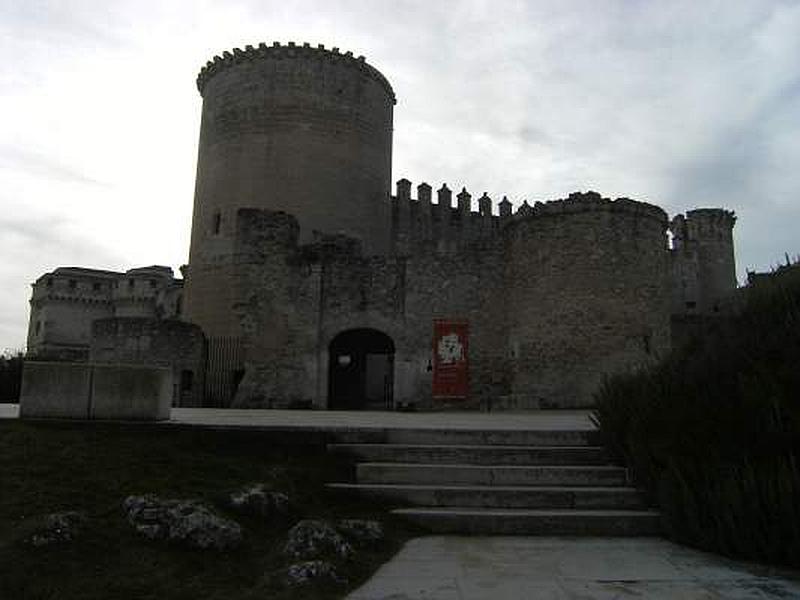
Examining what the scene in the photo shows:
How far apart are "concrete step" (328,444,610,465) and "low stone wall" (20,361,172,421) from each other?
206 centimetres

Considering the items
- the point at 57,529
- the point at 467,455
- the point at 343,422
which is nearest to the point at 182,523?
the point at 57,529

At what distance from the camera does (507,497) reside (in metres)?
6.09

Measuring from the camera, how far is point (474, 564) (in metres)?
4.74

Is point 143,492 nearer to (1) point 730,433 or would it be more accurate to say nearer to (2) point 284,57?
(1) point 730,433

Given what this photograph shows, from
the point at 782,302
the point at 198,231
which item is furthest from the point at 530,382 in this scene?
the point at 198,231

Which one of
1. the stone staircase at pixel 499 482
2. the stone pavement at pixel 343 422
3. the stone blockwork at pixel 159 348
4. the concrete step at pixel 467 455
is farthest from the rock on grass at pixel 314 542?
the stone blockwork at pixel 159 348

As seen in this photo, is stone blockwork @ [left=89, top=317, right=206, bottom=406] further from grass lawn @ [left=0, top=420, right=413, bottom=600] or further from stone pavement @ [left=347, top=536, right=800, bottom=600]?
stone pavement @ [left=347, top=536, right=800, bottom=600]

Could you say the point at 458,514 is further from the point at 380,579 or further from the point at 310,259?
the point at 310,259

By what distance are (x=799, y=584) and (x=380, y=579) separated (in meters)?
2.63

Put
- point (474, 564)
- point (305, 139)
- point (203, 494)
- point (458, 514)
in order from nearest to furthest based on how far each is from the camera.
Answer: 1. point (474, 564)
2. point (203, 494)
3. point (458, 514)
4. point (305, 139)

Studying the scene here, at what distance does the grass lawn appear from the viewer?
13.5 feet

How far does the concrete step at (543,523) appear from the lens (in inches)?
223

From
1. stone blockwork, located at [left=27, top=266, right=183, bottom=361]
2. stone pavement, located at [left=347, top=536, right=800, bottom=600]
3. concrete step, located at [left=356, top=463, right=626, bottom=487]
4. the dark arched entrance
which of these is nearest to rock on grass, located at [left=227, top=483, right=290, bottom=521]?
stone pavement, located at [left=347, top=536, right=800, bottom=600]

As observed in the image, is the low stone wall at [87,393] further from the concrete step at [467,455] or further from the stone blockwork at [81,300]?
the stone blockwork at [81,300]
